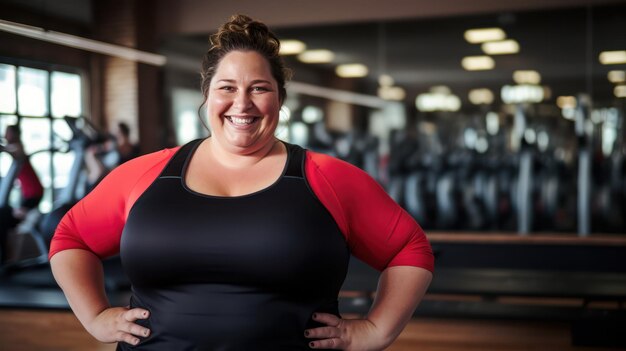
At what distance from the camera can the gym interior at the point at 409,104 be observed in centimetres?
573

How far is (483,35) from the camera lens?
253 inches

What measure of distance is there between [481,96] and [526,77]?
0.43 m

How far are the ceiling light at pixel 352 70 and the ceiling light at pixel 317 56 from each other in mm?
140

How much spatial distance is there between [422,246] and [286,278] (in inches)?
10.3

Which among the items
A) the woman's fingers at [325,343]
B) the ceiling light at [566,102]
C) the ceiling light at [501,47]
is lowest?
the woman's fingers at [325,343]

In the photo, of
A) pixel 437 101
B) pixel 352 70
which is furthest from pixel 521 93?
pixel 352 70

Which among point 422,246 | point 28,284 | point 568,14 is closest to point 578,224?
point 568,14

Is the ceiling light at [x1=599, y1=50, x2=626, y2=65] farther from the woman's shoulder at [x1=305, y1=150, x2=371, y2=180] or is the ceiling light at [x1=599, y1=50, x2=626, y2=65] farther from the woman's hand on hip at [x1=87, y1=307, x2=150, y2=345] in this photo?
the woman's hand on hip at [x1=87, y1=307, x2=150, y2=345]

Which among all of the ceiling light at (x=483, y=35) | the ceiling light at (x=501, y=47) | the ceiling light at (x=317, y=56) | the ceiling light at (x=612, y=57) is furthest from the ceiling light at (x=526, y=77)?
the ceiling light at (x=317, y=56)

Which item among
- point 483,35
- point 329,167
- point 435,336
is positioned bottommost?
point 435,336

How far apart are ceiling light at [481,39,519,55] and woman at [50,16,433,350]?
5476mm

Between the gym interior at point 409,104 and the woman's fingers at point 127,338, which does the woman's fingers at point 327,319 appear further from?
the gym interior at point 409,104

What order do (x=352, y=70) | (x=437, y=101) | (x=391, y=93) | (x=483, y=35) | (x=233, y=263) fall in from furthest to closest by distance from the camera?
(x=352, y=70)
(x=391, y=93)
(x=437, y=101)
(x=483, y=35)
(x=233, y=263)

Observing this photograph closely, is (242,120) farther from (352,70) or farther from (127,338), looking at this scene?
(352,70)
